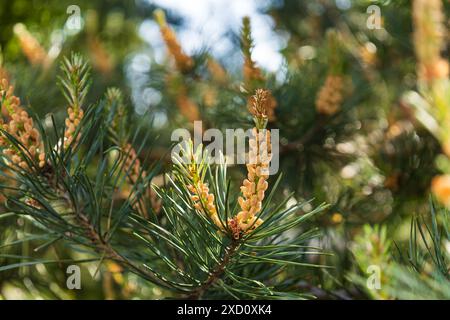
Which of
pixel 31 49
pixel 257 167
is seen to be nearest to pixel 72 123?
pixel 257 167

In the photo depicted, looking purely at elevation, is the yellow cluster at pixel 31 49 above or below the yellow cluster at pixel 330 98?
above

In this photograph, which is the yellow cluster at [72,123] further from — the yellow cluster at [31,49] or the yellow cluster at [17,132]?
the yellow cluster at [31,49]

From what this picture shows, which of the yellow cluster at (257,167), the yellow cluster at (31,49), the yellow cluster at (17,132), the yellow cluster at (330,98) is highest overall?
the yellow cluster at (31,49)

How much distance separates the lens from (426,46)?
33 centimetres

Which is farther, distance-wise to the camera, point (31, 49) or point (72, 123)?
point (31, 49)

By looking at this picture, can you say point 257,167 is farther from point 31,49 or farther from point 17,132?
point 31,49

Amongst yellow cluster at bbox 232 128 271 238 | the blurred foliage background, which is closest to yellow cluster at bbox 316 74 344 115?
the blurred foliage background

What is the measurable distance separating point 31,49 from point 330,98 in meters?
0.40

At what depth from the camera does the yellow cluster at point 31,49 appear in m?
0.71

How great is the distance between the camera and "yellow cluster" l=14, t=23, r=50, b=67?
0.71 m

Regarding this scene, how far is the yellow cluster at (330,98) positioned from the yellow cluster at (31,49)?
1.27 ft

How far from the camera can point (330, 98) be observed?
0.78 meters

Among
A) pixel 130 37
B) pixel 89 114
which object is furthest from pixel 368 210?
pixel 130 37

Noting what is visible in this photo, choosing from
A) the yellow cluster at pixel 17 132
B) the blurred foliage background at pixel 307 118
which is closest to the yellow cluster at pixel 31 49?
the blurred foliage background at pixel 307 118
